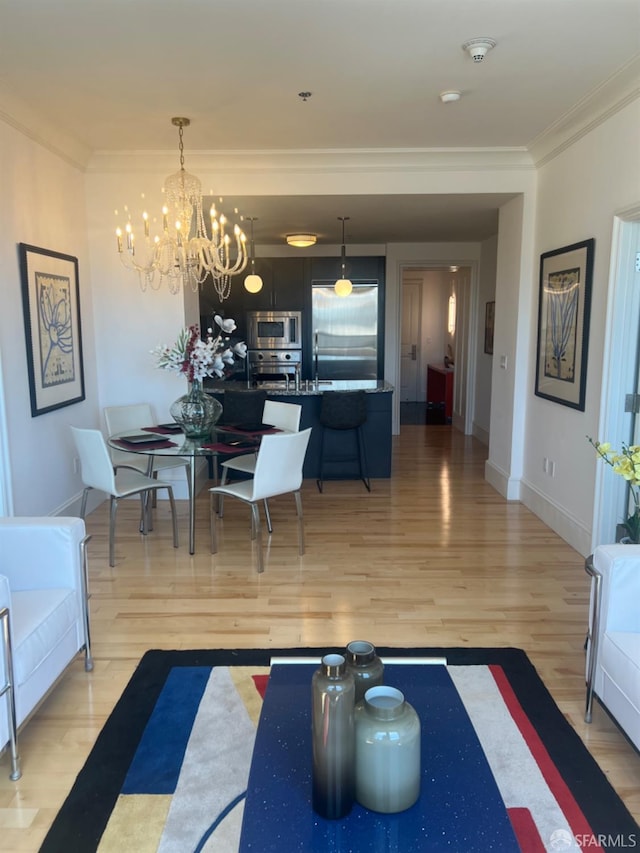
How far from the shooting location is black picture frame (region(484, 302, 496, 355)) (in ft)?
24.4

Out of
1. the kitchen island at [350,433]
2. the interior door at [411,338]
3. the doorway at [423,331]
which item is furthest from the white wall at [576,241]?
the interior door at [411,338]

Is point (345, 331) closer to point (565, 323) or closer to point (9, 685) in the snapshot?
point (565, 323)

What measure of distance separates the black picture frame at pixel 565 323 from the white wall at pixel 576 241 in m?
0.07

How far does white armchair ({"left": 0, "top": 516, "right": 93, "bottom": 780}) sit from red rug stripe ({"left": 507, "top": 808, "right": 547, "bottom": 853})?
5.19ft

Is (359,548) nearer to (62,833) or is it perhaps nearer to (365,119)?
(62,833)

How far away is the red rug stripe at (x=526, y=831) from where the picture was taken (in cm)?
167

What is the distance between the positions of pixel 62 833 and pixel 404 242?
746 centimetres

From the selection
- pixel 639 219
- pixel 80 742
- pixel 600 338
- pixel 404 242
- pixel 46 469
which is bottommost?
pixel 80 742

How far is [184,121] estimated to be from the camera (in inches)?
153

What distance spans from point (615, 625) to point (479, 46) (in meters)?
2.59

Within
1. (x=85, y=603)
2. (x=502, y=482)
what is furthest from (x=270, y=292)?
(x=85, y=603)

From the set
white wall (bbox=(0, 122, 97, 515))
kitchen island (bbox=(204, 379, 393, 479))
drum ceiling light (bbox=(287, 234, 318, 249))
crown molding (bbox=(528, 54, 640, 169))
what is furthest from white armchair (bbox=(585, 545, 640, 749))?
drum ceiling light (bbox=(287, 234, 318, 249))

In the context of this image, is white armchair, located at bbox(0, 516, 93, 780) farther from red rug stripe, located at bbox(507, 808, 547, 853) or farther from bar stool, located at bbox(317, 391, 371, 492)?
bar stool, located at bbox(317, 391, 371, 492)

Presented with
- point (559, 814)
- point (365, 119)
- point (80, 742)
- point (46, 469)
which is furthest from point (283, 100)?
point (559, 814)
